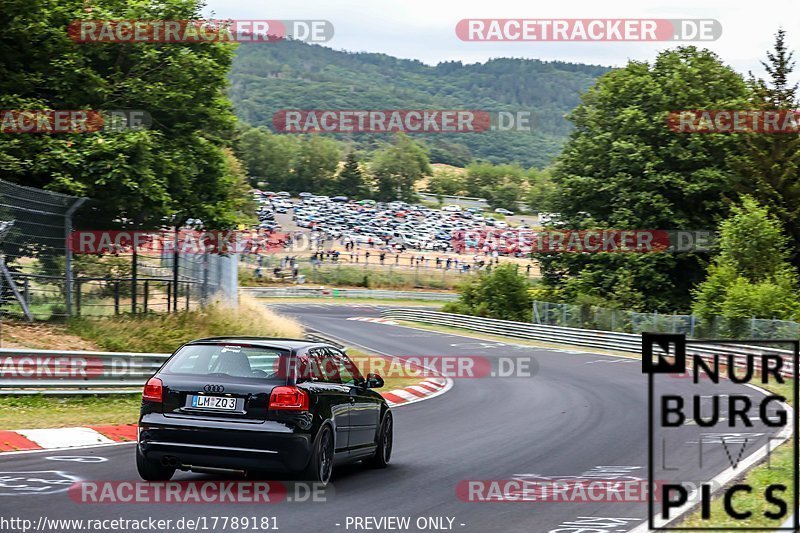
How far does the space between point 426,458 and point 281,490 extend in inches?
134

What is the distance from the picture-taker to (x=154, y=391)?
9.98 metres

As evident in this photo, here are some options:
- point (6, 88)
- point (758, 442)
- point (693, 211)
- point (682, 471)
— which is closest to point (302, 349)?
point (682, 471)

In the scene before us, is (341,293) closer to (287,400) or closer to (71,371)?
(71,371)

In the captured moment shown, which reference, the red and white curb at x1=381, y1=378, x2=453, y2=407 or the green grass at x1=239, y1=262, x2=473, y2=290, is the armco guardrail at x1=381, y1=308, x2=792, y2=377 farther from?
the green grass at x1=239, y1=262, x2=473, y2=290

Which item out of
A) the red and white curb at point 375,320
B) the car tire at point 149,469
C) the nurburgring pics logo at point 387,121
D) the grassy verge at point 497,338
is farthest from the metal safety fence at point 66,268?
the red and white curb at point 375,320

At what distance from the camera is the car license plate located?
9.77 m

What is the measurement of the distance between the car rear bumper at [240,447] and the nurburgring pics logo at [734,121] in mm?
42572

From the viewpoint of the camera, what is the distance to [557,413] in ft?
63.1

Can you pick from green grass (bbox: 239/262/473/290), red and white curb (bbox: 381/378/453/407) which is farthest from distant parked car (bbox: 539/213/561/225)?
green grass (bbox: 239/262/473/290)

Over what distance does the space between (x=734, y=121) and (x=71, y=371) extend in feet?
126

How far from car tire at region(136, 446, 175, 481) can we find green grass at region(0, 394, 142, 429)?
4.59 meters

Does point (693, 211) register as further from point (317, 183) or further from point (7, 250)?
point (317, 183)

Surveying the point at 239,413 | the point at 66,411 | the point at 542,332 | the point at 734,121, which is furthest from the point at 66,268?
the point at 734,121

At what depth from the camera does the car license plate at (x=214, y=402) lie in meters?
9.77
